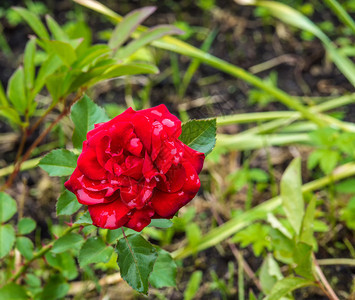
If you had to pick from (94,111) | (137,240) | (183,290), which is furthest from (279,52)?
(137,240)

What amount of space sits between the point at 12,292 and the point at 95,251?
0.29 meters

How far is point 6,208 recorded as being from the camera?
A: 90 cm

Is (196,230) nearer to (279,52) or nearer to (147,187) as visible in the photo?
(147,187)

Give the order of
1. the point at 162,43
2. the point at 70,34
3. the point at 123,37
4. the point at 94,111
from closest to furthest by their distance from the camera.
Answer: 1. the point at 94,111
2. the point at 123,37
3. the point at 70,34
4. the point at 162,43

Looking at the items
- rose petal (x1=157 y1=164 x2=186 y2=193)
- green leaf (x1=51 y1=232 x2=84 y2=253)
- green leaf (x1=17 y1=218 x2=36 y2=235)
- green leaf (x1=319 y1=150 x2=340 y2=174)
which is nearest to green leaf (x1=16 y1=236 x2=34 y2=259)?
green leaf (x1=17 y1=218 x2=36 y2=235)

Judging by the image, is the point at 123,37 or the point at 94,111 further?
the point at 123,37

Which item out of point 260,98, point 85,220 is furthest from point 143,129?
point 260,98

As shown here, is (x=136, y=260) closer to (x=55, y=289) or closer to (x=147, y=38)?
(x=55, y=289)

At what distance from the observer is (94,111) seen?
0.78 m

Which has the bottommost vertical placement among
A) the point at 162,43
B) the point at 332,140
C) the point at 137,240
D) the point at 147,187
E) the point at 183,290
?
the point at 183,290

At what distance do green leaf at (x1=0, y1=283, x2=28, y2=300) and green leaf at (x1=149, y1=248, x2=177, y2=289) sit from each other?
12.3 inches

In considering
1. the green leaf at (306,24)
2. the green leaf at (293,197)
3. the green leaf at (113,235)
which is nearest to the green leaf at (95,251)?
the green leaf at (113,235)

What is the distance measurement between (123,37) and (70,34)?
0.20 metres

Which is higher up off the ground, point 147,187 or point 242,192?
point 147,187
